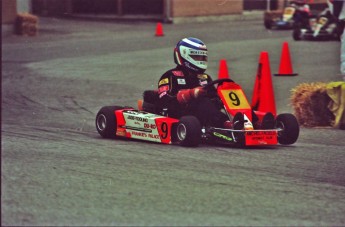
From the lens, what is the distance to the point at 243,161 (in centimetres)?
729

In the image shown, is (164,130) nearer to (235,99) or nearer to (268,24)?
(235,99)

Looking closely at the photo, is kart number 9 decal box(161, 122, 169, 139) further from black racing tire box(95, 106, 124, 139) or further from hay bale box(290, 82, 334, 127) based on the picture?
hay bale box(290, 82, 334, 127)

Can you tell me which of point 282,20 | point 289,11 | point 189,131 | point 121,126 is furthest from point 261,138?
point 282,20

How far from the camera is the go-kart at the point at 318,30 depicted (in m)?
23.4

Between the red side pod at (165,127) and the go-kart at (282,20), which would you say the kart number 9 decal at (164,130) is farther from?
the go-kart at (282,20)

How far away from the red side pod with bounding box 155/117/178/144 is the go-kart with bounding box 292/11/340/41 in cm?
1544

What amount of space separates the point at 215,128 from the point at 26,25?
59.9 ft

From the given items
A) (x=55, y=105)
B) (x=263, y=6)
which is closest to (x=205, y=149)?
(x=55, y=105)

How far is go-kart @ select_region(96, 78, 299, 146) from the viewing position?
26.3 ft

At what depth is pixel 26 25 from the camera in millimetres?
25562

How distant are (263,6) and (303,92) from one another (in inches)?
1154

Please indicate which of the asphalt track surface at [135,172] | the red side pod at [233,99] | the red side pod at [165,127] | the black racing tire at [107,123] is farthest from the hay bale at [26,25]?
the red side pod at [233,99]

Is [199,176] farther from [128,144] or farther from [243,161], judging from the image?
[128,144]

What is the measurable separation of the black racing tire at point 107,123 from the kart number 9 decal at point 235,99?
1.26 metres
